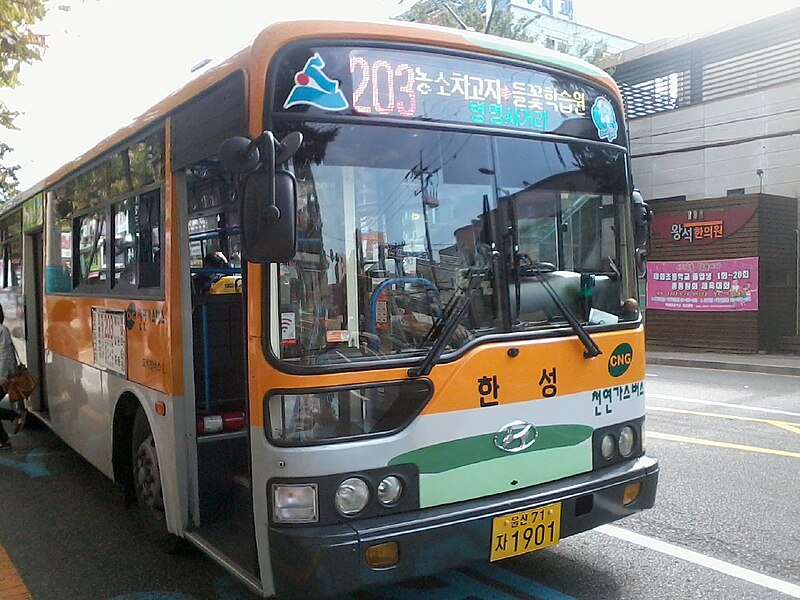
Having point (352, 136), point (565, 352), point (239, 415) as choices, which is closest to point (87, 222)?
point (239, 415)

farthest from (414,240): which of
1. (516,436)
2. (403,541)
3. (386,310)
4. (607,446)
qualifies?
(607,446)

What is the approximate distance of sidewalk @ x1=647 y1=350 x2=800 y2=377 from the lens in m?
13.8

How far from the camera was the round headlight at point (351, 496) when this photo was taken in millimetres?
3180

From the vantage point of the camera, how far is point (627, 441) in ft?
13.3

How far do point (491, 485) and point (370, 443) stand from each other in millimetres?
655

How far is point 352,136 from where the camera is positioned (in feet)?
10.8

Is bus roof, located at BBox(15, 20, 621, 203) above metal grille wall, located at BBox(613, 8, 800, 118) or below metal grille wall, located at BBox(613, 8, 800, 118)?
below

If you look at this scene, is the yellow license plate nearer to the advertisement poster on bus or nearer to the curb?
the advertisement poster on bus

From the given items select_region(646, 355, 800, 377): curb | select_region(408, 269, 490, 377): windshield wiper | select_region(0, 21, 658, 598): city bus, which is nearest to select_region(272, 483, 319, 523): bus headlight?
select_region(0, 21, 658, 598): city bus

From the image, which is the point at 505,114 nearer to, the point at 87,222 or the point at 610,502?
the point at 610,502

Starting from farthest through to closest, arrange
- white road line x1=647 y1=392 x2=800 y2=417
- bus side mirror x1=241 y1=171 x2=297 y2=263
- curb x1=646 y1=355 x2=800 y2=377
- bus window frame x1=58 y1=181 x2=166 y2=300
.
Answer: curb x1=646 y1=355 x2=800 y2=377
white road line x1=647 y1=392 x2=800 y2=417
bus window frame x1=58 y1=181 x2=166 y2=300
bus side mirror x1=241 y1=171 x2=297 y2=263

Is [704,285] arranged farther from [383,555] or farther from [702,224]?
[383,555]

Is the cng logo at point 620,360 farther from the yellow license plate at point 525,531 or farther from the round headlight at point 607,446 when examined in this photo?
the yellow license plate at point 525,531

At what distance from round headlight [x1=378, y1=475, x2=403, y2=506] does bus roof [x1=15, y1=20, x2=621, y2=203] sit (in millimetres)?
1633
